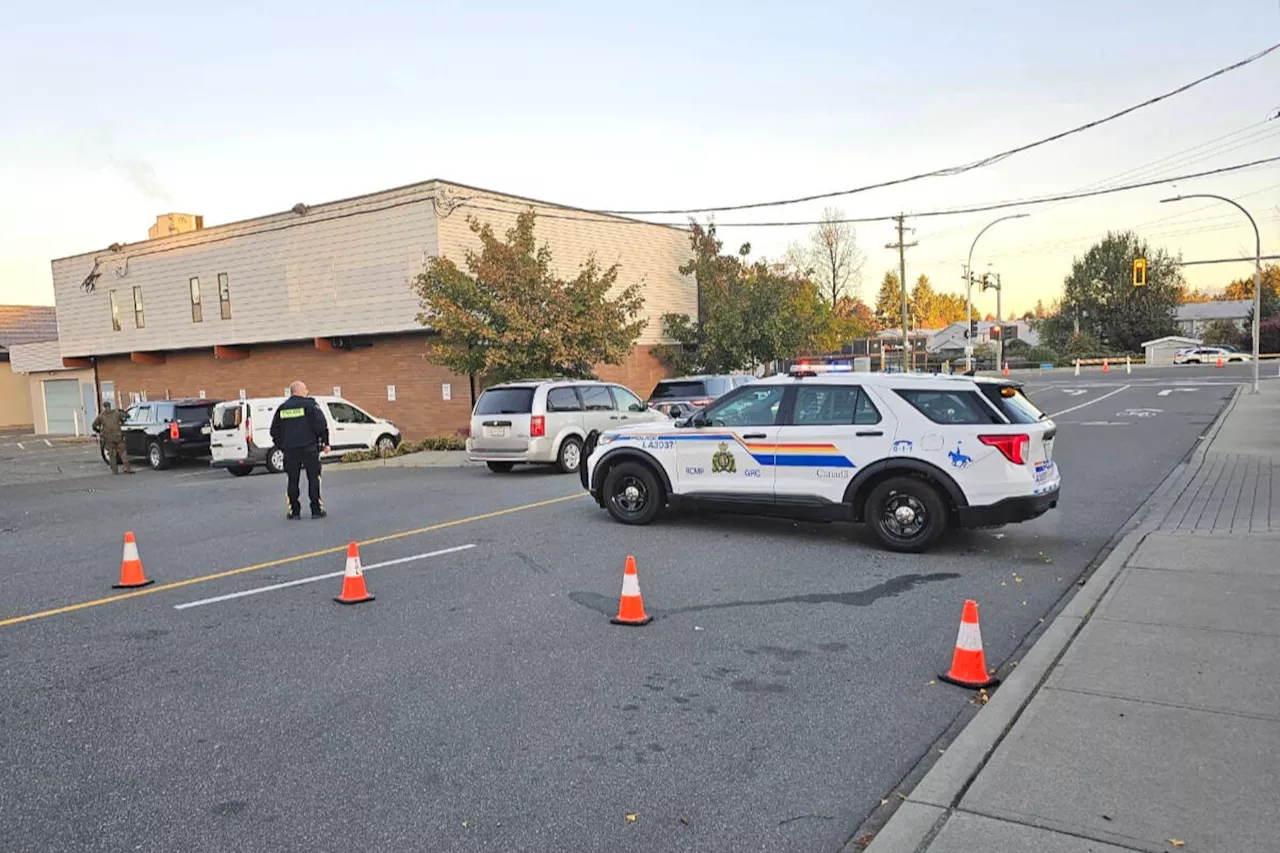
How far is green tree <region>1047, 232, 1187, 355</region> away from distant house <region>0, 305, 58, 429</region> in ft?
251

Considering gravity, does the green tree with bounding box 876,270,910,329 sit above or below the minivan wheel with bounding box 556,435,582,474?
above

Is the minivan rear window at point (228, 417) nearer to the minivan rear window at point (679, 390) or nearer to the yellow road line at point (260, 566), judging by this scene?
the minivan rear window at point (679, 390)

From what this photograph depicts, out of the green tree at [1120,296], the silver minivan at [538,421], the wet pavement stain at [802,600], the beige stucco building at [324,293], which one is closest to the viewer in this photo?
the wet pavement stain at [802,600]

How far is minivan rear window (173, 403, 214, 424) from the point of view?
22125 millimetres

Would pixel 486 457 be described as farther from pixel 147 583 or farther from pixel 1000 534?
pixel 1000 534

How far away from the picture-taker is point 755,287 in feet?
90.0

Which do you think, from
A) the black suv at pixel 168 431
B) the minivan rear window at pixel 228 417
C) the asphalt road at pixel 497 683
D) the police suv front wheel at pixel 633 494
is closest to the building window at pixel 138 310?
the black suv at pixel 168 431

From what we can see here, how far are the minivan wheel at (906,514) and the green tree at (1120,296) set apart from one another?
255 ft

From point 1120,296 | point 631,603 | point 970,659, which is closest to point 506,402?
point 631,603

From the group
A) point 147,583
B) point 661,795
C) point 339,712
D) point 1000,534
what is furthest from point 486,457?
point 661,795

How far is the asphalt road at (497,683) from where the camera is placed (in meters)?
3.62

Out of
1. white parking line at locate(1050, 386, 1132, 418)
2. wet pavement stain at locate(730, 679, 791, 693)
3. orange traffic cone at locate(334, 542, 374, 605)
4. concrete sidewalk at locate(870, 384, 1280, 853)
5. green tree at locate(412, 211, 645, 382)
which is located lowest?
white parking line at locate(1050, 386, 1132, 418)

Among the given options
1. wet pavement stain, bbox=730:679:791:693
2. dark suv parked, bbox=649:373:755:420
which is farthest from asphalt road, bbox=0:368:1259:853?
dark suv parked, bbox=649:373:755:420

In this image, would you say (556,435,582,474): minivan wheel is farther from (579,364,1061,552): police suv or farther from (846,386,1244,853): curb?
(846,386,1244,853): curb
